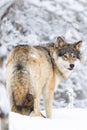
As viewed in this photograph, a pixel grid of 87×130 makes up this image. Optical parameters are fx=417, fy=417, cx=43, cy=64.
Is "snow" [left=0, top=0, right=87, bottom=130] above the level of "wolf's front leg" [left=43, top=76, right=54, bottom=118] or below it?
above

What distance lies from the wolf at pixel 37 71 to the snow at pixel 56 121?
0.04 metres

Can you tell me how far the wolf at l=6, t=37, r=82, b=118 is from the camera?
6.32 ft

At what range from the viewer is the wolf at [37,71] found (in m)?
1.93

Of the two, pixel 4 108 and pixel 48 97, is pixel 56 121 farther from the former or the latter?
pixel 4 108

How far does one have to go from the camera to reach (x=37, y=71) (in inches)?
76.4

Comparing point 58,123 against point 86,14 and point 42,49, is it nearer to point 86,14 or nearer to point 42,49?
point 42,49

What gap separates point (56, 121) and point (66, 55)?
0.32m

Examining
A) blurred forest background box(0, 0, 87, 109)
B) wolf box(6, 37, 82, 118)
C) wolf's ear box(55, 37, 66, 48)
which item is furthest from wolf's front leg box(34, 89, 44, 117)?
wolf's ear box(55, 37, 66, 48)

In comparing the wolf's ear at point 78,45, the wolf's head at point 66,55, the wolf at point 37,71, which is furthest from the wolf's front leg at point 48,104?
the wolf's ear at point 78,45

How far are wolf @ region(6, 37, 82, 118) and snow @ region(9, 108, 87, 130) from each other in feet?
0.14

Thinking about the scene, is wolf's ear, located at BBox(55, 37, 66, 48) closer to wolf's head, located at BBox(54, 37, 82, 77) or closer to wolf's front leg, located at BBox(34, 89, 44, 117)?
wolf's head, located at BBox(54, 37, 82, 77)

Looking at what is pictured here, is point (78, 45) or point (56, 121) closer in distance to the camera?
point (56, 121)

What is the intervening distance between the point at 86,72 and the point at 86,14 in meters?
0.29

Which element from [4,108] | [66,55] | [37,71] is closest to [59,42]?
[66,55]
